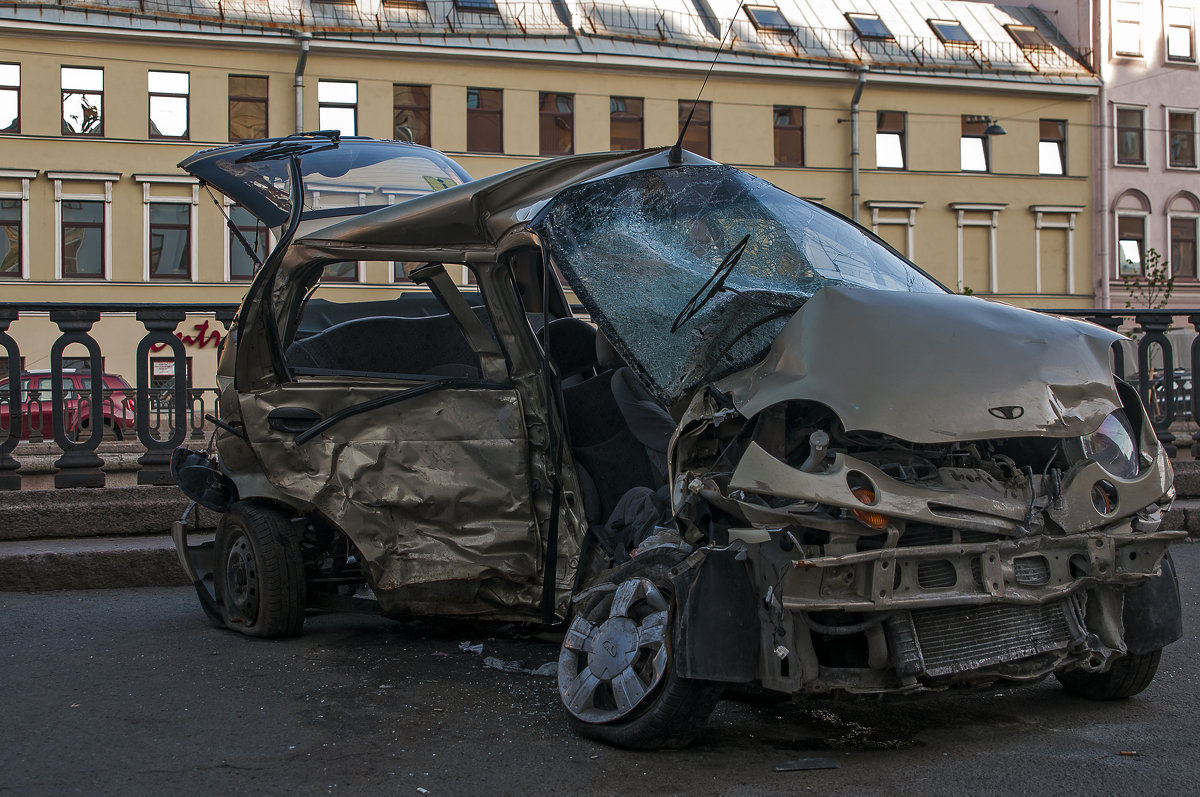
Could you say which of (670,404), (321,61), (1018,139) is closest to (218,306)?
(670,404)

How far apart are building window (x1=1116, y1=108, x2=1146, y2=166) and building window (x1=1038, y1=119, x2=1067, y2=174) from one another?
1.95 meters

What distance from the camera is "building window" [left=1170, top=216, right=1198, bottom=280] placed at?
41719 mm

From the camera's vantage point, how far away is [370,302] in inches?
275

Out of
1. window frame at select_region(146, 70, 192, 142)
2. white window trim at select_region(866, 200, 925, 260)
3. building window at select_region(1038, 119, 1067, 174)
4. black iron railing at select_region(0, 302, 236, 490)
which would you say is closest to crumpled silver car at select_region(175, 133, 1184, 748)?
black iron railing at select_region(0, 302, 236, 490)

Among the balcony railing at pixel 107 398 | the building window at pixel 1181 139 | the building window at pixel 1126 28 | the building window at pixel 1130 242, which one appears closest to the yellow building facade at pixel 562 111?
the building window at pixel 1130 242

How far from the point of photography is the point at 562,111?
3662 cm

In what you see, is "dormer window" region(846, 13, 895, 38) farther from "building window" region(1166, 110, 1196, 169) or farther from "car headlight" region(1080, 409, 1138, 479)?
"car headlight" region(1080, 409, 1138, 479)

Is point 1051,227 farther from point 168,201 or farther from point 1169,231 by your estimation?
point 168,201

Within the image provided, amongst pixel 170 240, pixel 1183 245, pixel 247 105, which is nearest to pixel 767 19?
pixel 247 105

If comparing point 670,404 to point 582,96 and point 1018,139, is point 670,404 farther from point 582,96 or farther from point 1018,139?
point 1018,139

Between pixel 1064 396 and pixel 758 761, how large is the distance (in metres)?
1.48

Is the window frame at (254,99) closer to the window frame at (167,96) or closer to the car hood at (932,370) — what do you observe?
the window frame at (167,96)

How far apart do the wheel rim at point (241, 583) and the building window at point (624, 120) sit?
31949mm

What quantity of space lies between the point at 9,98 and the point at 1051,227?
31.6 m
